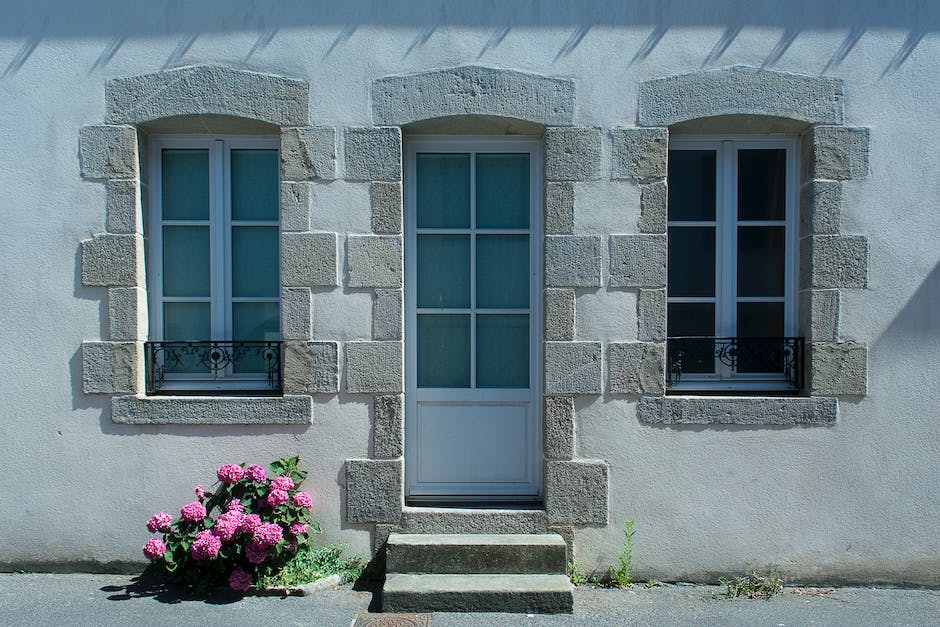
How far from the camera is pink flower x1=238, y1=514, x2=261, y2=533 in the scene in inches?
143

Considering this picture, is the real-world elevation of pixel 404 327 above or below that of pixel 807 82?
below

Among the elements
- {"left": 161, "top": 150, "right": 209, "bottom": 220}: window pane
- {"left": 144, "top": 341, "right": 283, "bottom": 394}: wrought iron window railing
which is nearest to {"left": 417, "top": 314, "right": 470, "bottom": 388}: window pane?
{"left": 144, "top": 341, "right": 283, "bottom": 394}: wrought iron window railing

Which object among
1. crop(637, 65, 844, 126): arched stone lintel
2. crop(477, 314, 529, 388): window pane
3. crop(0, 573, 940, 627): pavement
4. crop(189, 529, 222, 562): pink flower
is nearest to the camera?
crop(0, 573, 940, 627): pavement

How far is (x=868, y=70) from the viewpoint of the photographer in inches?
154

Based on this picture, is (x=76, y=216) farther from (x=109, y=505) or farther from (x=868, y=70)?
(x=868, y=70)

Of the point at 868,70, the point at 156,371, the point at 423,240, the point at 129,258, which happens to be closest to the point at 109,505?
the point at 156,371

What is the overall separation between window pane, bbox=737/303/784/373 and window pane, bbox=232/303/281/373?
2809 millimetres

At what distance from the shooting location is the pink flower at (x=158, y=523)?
3715 mm

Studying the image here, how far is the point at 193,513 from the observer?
12.2 ft

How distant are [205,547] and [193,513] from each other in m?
0.23

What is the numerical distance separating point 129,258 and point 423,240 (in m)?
1.70

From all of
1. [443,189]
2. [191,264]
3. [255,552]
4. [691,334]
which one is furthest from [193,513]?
[691,334]

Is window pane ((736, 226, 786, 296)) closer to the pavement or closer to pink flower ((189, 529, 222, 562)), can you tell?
the pavement

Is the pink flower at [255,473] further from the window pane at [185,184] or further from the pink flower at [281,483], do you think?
the window pane at [185,184]
